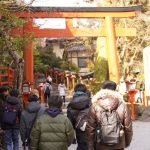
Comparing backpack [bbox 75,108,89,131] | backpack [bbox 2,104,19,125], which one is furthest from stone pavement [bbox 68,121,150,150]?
backpack [bbox 75,108,89,131]

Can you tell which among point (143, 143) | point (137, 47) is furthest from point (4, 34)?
point (137, 47)

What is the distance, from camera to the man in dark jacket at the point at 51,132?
210 inches

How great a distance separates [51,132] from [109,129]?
78cm

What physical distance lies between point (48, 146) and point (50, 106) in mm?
541

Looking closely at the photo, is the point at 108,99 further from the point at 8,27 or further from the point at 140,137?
the point at 140,137

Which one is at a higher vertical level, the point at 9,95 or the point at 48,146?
the point at 9,95

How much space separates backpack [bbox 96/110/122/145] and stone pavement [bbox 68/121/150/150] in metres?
4.85

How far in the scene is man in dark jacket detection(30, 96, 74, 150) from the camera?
532cm

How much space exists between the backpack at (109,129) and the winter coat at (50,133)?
483mm

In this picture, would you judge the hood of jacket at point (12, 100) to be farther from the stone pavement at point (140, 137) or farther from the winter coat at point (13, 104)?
the stone pavement at point (140, 137)

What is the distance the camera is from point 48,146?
5312 mm

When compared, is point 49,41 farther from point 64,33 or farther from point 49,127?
point 49,127

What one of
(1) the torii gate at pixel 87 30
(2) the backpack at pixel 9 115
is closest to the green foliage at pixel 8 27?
(2) the backpack at pixel 9 115

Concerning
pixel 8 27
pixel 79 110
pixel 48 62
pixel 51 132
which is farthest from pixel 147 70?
pixel 48 62
